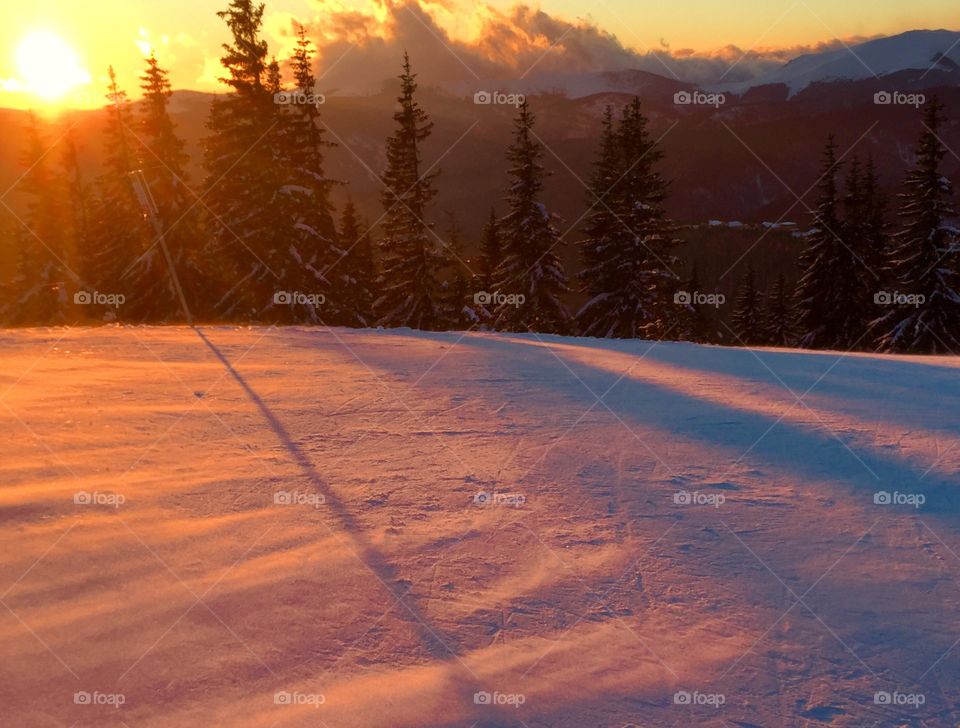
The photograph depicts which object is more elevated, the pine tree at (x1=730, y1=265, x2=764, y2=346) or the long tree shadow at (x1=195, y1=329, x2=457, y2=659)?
the long tree shadow at (x1=195, y1=329, x2=457, y2=659)

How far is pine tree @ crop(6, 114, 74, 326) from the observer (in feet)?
114

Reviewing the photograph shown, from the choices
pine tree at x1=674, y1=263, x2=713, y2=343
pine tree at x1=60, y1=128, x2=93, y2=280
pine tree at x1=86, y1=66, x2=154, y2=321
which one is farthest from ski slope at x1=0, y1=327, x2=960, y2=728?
pine tree at x1=60, y1=128, x2=93, y2=280

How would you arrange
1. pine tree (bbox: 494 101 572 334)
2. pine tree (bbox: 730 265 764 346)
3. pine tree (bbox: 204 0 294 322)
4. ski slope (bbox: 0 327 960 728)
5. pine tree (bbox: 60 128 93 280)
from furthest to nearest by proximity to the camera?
pine tree (bbox: 730 265 764 346) < pine tree (bbox: 60 128 93 280) < pine tree (bbox: 494 101 572 334) < pine tree (bbox: 204 0 294 322) < ski slope (bbox: 0 327 960 728)

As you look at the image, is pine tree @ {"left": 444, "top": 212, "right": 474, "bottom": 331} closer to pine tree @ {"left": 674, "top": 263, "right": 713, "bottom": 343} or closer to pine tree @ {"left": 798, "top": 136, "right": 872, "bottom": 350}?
pine tree @ {"left": 674, "top": 263, "right": 713, "bottom": 343}

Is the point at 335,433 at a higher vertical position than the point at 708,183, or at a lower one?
lower

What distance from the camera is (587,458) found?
5.25 meters

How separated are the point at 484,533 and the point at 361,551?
76cm

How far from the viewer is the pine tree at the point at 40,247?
34.9 meters

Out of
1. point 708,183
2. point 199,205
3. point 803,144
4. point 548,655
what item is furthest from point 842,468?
point 803,144

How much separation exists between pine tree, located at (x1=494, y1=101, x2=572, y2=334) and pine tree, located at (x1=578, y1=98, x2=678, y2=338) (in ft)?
7.21

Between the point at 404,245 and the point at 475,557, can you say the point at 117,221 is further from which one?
the point at 475,557

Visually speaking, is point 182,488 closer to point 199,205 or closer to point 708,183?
point 199,205

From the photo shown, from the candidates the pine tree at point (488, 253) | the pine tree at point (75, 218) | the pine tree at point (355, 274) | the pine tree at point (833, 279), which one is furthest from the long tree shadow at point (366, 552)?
the pine tree at point (75, 218)

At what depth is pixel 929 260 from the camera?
30.3 metres
